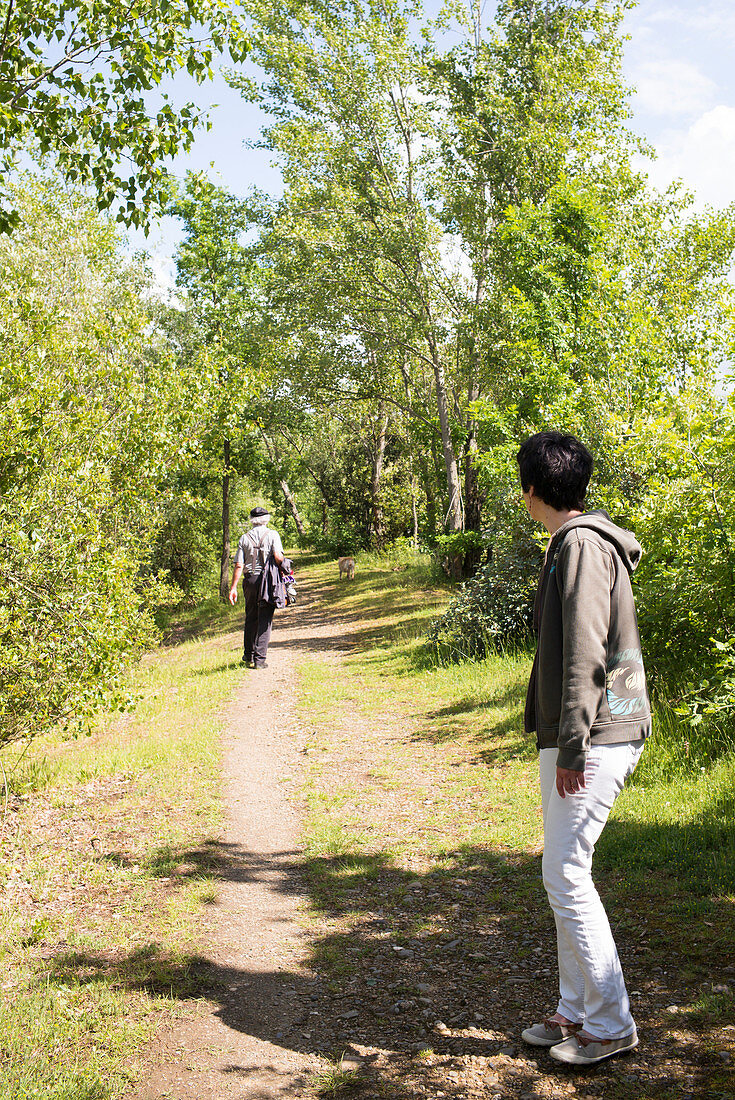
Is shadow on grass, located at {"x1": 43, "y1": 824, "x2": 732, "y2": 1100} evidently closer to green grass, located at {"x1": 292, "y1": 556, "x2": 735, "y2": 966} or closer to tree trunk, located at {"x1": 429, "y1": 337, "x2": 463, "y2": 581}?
green grass, located at {"x1": 292, "y1": 556, "x2": 735, "y2": 966}

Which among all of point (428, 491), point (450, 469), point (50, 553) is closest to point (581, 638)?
point (50, 553)

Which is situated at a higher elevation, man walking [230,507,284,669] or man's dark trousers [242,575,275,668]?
man walking [230,507,284,669]

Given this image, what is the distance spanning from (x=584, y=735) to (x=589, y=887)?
0.60 meters

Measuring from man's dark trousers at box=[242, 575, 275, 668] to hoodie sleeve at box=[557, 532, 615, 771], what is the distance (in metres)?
8.86

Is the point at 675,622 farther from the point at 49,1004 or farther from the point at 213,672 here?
the point at 213,672

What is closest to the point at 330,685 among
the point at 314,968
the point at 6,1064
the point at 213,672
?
the point at 213,672

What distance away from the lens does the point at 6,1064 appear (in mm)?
3555

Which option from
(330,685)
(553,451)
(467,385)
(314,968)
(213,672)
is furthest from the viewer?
(467,385)

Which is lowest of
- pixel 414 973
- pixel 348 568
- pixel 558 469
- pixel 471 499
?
pixel 414 973

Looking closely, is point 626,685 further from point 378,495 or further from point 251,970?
point 378,495

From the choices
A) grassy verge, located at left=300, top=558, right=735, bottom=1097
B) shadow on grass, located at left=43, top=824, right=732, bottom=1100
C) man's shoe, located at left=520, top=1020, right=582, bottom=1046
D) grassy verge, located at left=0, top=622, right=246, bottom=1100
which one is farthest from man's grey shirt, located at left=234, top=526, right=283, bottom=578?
man's shoe, located at left=520, top=1020, right=582, bottom=1046

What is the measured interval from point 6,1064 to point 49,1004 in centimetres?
45

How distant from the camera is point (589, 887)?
10.3ft

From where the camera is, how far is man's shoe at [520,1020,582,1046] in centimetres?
332
